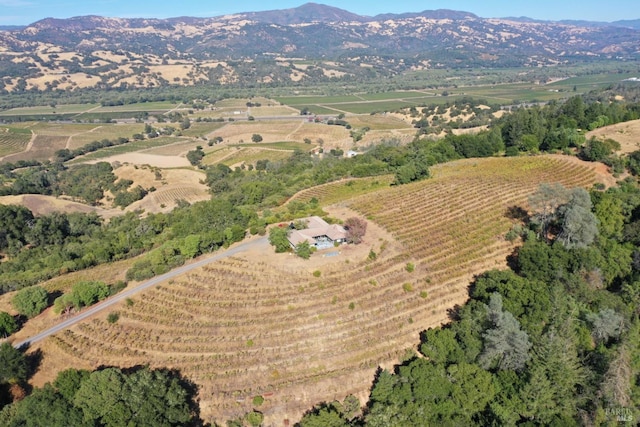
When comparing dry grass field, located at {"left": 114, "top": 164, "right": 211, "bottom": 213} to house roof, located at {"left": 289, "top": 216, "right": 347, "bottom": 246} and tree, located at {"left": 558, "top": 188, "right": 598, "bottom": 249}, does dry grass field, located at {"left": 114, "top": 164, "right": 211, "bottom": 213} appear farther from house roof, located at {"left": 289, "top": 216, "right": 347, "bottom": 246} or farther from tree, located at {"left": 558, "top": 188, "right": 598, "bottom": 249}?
tree, located at {"left": 558, "top": 188, "right": 598, "bottom": 249}

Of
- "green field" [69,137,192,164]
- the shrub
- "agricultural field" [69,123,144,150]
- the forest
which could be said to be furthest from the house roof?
"agricultural field" [69,123,144,150]

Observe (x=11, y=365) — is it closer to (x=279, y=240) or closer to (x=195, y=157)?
(x=279, y=240)

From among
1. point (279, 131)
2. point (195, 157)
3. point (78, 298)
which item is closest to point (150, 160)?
point (195, 157)

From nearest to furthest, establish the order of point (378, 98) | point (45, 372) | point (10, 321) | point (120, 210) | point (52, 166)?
point (45, 372)
point (10, 321)
point (120, 210)
point (52, 166)
point (378, 98)

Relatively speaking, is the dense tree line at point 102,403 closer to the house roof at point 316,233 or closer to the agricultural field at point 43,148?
the house roof at point 316,233

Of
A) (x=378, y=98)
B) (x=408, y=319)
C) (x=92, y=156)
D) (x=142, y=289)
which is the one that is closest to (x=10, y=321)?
(x=142, y=289)

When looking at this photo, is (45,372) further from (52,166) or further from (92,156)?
(92,156)
